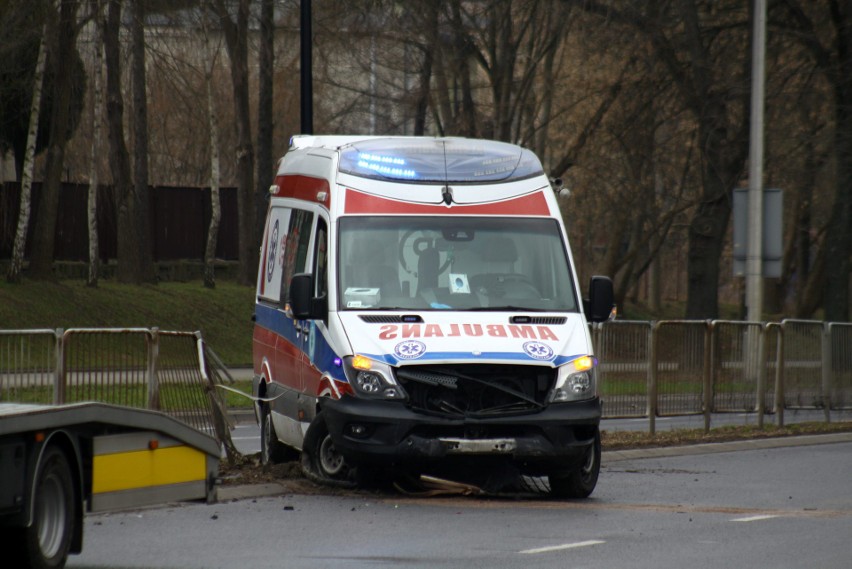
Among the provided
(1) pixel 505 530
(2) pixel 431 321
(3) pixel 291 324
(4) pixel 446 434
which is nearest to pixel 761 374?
(3) pixel 291 324

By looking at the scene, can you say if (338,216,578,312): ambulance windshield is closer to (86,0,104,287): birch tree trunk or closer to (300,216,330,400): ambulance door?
(300,216,330,400): ambulance door

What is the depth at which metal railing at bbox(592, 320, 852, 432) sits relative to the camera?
18312 millimetres

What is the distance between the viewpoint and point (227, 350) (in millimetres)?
34781

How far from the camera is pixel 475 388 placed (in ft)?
38.2

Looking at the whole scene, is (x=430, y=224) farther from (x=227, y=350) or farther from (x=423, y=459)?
(x=227, y=350)

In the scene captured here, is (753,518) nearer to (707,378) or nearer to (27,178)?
(707,378)

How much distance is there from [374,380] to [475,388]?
75 centimetres

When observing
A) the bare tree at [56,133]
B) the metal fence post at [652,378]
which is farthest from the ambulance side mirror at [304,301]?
the bare tree at [56,133]

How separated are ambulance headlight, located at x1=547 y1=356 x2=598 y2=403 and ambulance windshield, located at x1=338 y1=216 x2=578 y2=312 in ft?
2.53

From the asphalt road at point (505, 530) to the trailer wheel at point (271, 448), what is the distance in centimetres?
184

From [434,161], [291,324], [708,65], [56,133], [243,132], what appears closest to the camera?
[434,161]

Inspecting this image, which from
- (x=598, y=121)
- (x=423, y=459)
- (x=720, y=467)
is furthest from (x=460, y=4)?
(x=423, y=459)

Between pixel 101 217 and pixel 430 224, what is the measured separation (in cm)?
3084

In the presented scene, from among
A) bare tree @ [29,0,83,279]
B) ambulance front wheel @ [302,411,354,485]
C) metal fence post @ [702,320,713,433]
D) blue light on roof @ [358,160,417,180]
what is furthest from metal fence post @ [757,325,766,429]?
bare tree @ [29,0,83,279]
